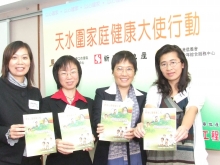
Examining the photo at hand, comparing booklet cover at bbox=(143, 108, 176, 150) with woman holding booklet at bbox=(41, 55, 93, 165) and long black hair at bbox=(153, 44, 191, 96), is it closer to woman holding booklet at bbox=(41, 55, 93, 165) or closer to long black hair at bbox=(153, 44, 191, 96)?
long black hair at bbox=(153, 44, 191, 96)

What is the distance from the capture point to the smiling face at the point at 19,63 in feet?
5.94

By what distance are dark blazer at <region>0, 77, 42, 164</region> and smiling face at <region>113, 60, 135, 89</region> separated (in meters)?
0.64

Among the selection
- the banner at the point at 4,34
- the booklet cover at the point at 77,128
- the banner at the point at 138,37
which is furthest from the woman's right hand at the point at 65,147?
the banner at the point at 4,34

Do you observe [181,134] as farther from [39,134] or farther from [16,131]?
[16,131]

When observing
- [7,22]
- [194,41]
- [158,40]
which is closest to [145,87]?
[158,40]

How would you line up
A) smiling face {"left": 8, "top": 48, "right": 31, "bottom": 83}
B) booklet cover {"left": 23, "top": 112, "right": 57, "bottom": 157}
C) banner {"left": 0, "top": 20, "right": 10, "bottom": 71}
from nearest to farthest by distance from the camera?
booklet cover {"left": 23, "top": 112, "right": 57, "bottom": 157}
smiling face {"left": 8, "top": 48, "right": 31, "bottom": 83}
banner {"left": 0, "top": 20, "right": 10, "bottom": 71}

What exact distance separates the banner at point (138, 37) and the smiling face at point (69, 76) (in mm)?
670

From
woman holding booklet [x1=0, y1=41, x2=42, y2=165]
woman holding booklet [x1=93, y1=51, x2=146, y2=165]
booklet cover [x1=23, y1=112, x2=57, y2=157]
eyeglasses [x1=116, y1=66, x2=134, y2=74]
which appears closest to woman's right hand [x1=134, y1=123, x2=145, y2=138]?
woman holding booklet [x1=93, y1=51, x2=146, y2=165]

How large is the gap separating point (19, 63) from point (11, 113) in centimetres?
34

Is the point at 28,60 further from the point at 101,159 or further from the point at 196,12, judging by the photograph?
the point at 196,12

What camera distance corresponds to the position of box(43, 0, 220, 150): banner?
198 centimetres

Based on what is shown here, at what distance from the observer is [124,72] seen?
1838 millimetres

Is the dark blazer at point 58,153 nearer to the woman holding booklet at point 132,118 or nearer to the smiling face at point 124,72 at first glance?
the woman holding booklet at point 132,118

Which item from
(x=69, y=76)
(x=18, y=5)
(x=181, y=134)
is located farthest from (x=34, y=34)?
(x=181, y=134)
